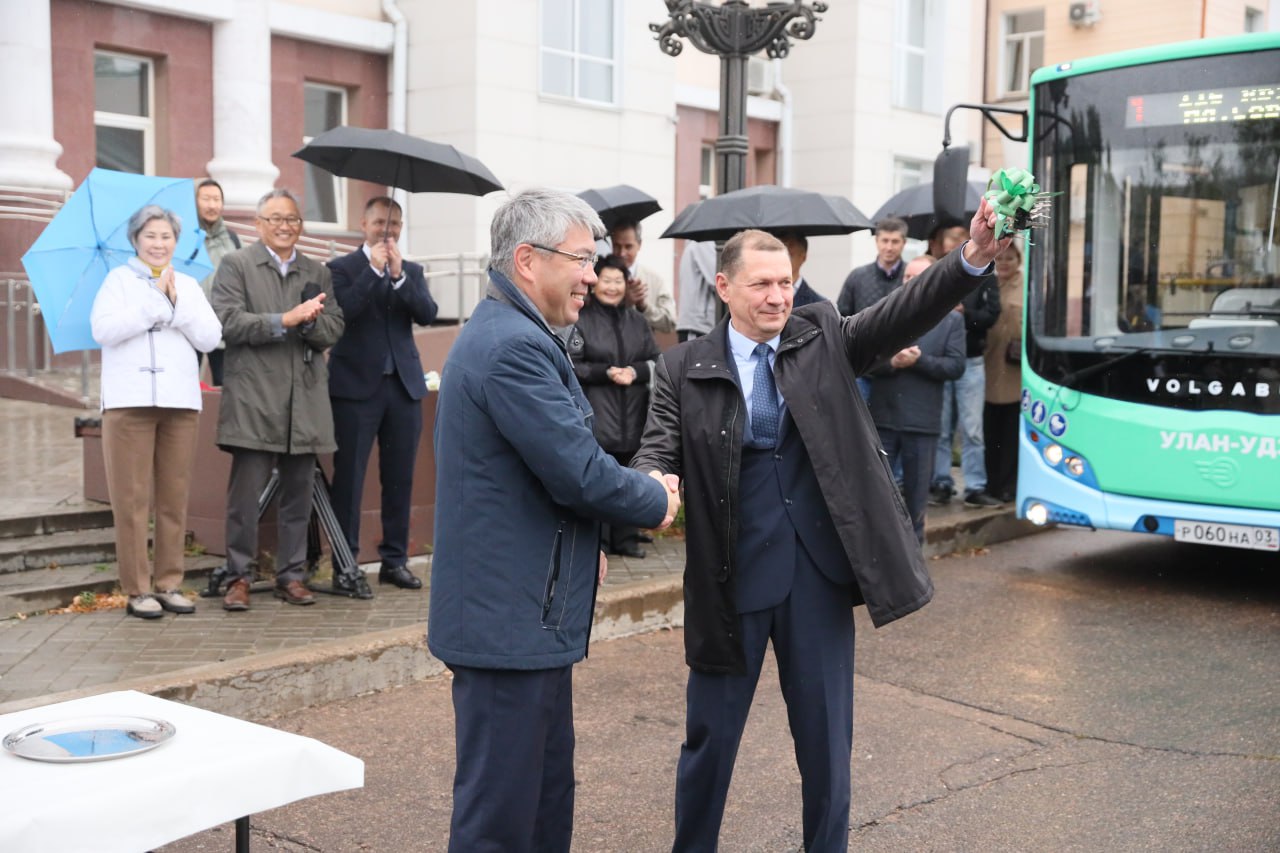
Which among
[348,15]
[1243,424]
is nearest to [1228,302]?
[1243,424]

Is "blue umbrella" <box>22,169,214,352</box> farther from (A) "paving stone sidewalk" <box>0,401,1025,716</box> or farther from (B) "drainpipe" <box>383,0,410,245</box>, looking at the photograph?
(B) "drainpipe" <box>383,0,410,245</box>

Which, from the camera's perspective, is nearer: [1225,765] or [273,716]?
[1225,765]

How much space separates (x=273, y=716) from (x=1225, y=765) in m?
3.87

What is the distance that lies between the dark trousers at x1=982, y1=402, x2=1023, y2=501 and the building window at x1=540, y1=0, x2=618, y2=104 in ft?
30.3

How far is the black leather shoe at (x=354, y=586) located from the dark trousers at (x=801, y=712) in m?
3.72

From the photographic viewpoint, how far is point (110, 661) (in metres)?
6.19

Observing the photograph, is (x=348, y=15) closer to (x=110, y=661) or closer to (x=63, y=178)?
(x=63, y=178)

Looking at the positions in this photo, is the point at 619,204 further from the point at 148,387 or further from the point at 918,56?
the point at 918,56

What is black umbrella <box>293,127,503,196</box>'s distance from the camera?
7.53 metres

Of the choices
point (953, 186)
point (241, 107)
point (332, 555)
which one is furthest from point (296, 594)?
point (241, 107)

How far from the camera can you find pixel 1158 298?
28.0 feet

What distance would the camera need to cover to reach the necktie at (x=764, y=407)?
4.11 metres

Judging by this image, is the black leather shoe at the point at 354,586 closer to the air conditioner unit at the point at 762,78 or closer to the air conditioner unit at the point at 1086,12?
the air conditioner unit at the point at 762,78

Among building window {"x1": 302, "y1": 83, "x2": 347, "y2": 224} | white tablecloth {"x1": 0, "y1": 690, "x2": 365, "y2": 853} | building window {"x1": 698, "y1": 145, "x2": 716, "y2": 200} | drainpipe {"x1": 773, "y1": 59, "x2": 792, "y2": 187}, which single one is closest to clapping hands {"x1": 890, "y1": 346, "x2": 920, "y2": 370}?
white tablecloth {"x1": 0, "y1": 690, "x2": 365, "y2": 853}
